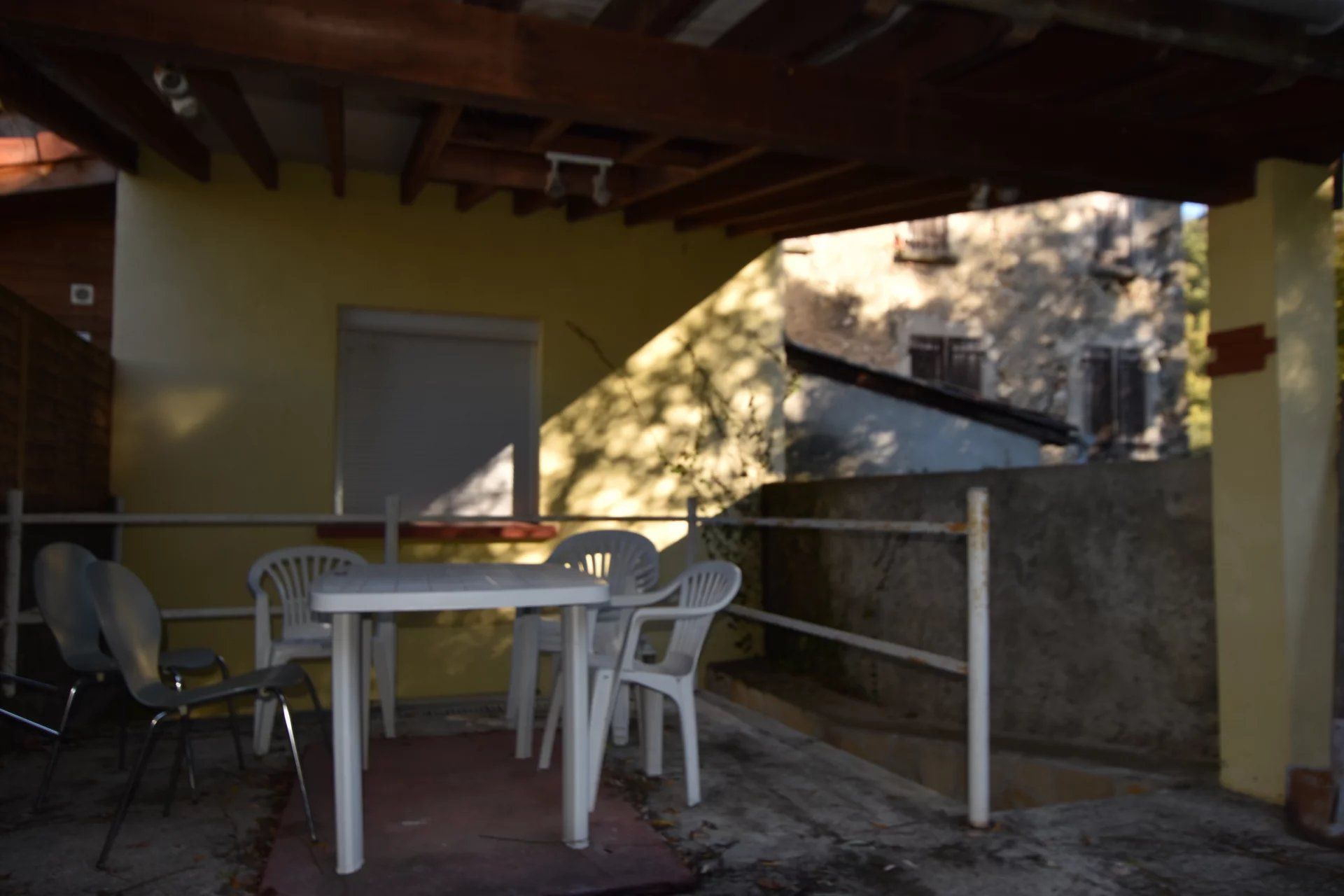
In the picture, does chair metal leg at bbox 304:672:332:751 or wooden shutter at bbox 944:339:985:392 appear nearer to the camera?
chair metal leg at bbox 304:672:332:751

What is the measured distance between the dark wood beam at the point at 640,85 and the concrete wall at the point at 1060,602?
49.5 inches

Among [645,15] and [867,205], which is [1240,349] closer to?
[867,205]

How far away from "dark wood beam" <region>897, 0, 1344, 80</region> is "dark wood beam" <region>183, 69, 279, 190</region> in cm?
261

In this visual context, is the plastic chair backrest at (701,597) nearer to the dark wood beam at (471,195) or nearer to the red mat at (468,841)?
the red mat at (468,841)

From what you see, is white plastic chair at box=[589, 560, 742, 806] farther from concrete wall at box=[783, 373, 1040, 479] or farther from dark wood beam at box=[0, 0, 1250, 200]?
concrete wall at box=[783, 373, 1040, 479]

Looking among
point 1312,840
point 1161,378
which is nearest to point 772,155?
point 1312,840

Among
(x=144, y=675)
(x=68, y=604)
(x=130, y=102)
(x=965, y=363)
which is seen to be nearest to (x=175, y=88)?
(x=130, y=102)

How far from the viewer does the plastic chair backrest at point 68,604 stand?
9.84 feet

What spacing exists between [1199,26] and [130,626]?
11.0 ft

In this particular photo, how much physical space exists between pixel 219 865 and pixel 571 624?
1158 millimetres

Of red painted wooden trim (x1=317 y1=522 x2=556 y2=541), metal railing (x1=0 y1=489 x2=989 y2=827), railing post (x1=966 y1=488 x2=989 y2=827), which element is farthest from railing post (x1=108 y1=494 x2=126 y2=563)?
railing post (x1=966 y1=488 x2=989 y2=827)

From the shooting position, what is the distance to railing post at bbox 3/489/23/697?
3.83 meters

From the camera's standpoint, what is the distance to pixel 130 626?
2.86 meters

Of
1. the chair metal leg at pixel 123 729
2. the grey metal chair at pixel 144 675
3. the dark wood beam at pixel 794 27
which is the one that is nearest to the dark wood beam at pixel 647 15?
the dark wood beam at pixel 794 27
